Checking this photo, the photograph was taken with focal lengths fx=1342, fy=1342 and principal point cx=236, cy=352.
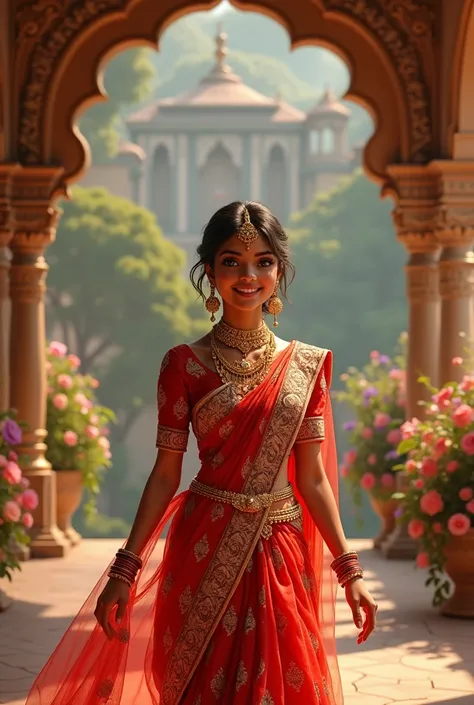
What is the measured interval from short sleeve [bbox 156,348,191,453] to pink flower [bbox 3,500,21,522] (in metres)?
3.17

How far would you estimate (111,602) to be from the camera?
288 centimetres

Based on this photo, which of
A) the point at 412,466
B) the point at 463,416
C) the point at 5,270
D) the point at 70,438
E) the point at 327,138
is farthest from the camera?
the point at 327,138

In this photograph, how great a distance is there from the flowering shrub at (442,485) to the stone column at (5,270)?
2504 mm

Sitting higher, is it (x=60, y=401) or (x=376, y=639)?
(x=60, y=401)

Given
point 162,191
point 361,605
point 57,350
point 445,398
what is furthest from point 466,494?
point 162,191

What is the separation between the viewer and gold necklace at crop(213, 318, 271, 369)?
310cm

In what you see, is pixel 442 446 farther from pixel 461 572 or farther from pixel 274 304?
pixel 274 304

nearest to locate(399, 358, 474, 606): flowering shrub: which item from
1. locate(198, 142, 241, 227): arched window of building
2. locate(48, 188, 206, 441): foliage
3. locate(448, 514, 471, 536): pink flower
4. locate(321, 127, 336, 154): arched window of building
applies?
locate(448, 514, 471, 536): pink flower

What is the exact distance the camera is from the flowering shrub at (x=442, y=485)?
19.9ft

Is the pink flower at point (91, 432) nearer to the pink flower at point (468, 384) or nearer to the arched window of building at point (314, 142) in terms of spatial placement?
the pink flower at point (468, 384)

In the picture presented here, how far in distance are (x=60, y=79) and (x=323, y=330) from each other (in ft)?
111

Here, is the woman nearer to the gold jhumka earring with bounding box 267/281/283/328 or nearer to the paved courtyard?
the gold jhumka earring with bounding box 267/281/283/328

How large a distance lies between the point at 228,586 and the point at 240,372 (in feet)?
1.59

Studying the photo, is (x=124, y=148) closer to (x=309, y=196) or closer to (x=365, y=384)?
(x=309, y=196)
